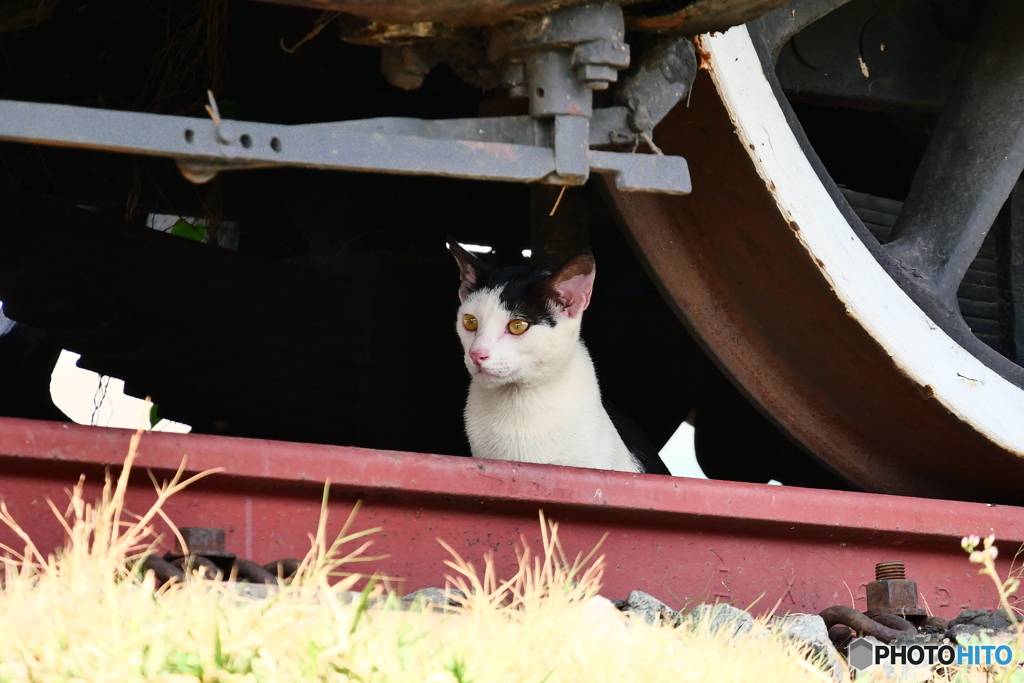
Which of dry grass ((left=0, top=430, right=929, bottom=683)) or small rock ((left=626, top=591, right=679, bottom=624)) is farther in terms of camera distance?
small rock ((left=626, top=591, right=679, bottom=624))

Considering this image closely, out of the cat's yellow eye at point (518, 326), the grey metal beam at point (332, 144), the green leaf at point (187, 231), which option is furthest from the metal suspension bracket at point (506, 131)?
the green leaf at point (187, 231)

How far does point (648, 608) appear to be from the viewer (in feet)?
5.94

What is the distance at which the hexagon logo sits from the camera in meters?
1.70

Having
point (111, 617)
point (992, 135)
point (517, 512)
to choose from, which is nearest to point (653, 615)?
point (517, 512)

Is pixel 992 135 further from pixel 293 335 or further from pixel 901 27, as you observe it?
pixel 293 335

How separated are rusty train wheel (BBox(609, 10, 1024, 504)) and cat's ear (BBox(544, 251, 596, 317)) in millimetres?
176

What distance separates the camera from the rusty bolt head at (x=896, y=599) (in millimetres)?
1917

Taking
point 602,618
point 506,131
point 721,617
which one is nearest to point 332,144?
point 506,131

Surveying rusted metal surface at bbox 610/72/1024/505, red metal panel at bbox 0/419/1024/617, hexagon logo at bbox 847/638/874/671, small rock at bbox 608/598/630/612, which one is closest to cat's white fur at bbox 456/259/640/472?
rusted metal surface at bbox 610/72/1024/505

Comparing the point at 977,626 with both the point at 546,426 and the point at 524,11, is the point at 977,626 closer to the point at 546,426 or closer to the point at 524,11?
the point at 546,426

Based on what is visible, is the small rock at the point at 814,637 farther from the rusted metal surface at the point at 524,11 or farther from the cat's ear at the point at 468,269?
the cat's ear at the point at 468,269

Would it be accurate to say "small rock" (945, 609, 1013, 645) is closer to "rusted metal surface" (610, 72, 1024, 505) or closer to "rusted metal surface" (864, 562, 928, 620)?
"rusted metal surface" (864, 562, 928, 620)

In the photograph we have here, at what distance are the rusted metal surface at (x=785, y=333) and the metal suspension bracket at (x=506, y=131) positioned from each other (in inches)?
18.3

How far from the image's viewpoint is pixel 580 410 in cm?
287
